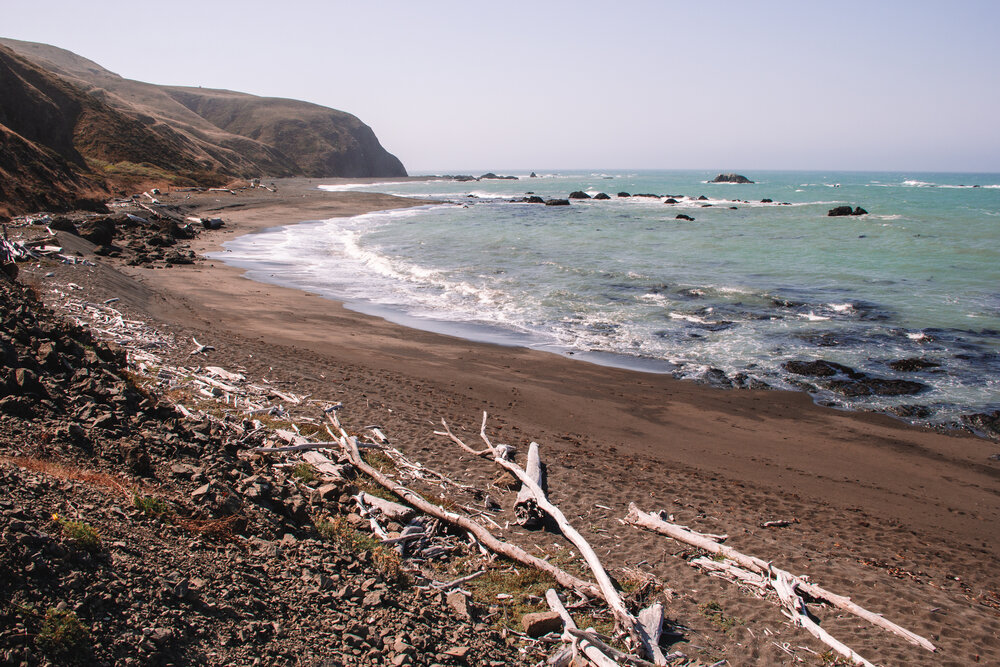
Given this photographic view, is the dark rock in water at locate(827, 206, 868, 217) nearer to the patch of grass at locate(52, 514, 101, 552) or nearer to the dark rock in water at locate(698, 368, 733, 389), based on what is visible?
the dark rock in water at locate(698, 368, 733, 389)

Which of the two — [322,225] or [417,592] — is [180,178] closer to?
[322,225]

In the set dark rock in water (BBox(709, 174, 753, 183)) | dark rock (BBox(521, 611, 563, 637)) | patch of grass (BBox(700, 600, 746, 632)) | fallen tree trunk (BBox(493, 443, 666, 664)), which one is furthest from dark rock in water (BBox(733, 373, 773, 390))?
dark rock in water (BBox(709, 174, 753, 183))

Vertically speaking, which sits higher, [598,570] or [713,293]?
[713,293]

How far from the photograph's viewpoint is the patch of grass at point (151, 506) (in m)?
4.37

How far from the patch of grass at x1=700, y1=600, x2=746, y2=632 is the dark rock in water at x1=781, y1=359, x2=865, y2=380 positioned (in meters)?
9.55

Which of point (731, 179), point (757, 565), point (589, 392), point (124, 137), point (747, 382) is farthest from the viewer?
point (731, 179)

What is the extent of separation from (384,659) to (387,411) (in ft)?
18.2

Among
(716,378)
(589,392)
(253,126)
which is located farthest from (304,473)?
(253,126)

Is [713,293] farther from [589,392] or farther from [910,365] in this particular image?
[589,392]

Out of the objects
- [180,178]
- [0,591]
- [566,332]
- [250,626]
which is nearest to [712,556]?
[250,626]

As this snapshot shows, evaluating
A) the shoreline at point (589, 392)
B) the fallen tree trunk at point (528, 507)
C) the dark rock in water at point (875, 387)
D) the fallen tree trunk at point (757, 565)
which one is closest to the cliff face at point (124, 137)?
the shoreline at point (589, 392)

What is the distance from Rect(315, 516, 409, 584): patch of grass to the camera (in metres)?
4.80

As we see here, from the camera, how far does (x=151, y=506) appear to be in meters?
4.45

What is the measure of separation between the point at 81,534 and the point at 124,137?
63.8 meters
